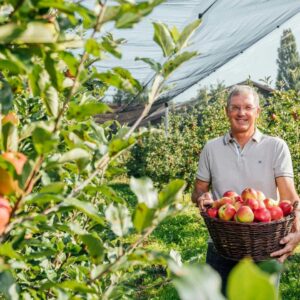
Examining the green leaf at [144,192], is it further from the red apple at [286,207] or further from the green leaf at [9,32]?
the red apple at [286,207]

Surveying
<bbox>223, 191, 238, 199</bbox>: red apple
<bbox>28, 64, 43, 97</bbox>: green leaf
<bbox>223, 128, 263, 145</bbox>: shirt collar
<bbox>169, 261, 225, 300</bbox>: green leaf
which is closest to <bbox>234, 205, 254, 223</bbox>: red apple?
<bbox>223, 191, 238, 199</bbox>: red apple

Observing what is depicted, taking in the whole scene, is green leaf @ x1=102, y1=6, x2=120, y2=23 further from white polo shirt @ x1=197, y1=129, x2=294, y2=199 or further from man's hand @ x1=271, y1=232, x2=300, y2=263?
white polo shirt @ x1=197, y1=129, x2=294, y2=199

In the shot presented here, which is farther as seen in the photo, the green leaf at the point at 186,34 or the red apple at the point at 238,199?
the red apple at the point at 238,199

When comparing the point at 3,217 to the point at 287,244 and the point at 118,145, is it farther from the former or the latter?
the point at 287,244

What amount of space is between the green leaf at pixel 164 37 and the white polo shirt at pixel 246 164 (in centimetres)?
180

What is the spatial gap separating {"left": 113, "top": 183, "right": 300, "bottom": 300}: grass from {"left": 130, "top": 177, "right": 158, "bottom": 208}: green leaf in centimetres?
229

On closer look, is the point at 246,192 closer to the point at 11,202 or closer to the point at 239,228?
the point at 239,228

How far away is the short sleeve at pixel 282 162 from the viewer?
7.79ft

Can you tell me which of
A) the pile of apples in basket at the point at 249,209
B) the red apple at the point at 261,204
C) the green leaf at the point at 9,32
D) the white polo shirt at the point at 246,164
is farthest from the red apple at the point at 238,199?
the green leaf at the point at 9,32

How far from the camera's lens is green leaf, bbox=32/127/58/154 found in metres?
0.56

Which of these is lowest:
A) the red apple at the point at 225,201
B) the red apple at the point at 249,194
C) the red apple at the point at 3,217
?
the red apple at the point at 225,201

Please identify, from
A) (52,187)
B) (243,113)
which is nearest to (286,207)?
(243,113)

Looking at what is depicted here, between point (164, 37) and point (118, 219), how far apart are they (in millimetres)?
286

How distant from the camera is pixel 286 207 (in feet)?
7.24
